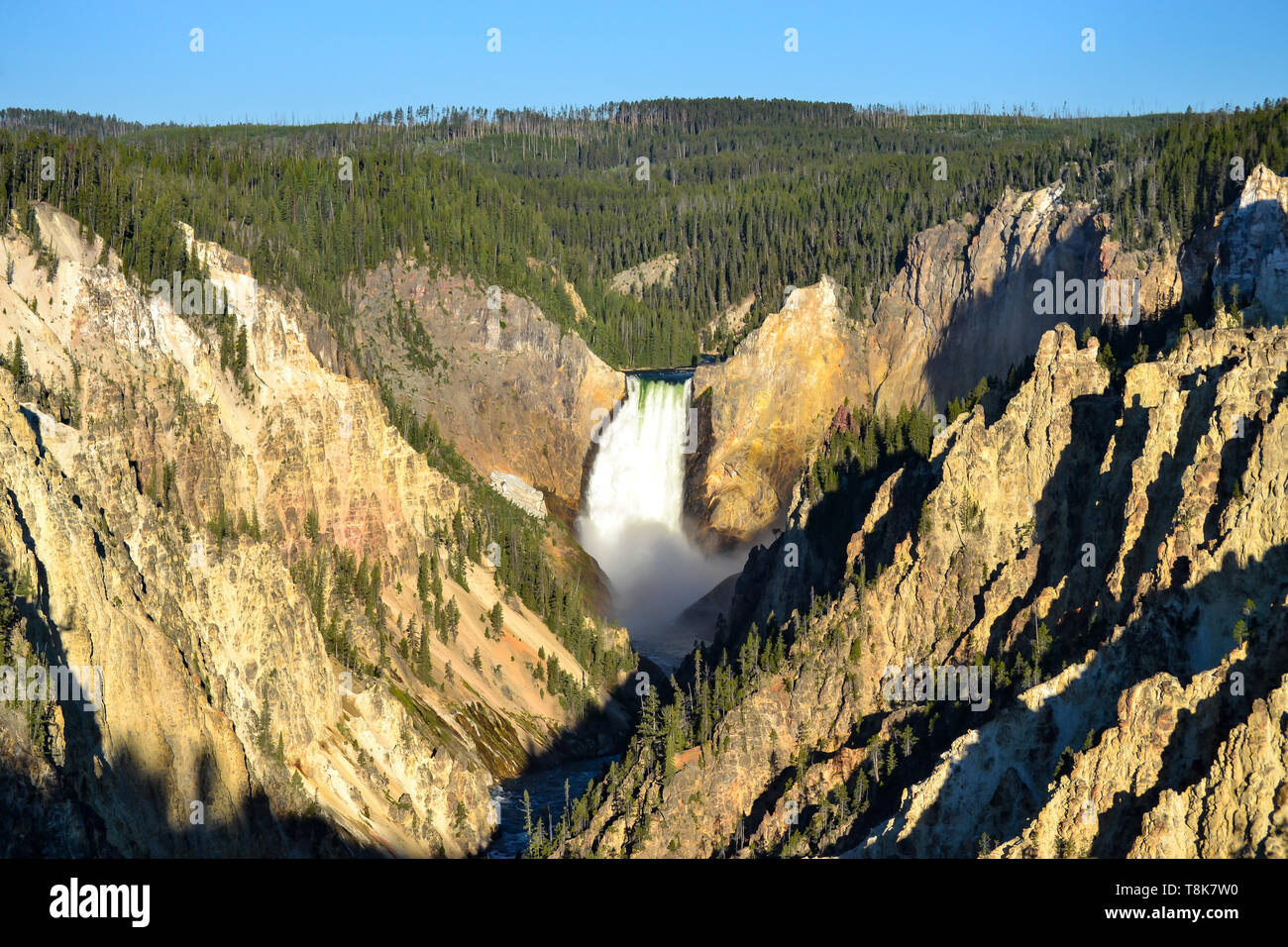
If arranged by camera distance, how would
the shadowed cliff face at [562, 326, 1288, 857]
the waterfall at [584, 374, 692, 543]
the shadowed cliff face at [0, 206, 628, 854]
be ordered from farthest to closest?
the waterfall at [584, 374, 692, 543] < the shadowed cliff face at [0, 206, 628, 854] < the shadowed cliff face at [562, 326, 1288, 857]

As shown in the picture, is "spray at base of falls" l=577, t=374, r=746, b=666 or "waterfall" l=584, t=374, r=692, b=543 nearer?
"spray at base of falls" l=577, t=374, r=746, b=666

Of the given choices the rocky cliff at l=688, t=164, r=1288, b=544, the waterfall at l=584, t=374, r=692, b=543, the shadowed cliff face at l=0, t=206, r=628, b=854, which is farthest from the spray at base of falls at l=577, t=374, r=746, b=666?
the shadowed cliff face at l=0, t=206, r=628, b=854

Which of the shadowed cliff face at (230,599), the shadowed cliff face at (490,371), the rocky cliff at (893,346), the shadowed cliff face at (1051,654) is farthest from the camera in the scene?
the shadowed cliff face at (490,371)

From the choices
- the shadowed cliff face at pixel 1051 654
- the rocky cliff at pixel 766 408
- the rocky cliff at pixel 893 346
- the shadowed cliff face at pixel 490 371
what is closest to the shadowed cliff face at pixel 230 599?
the shadowed cliff face at pixel 1051 654

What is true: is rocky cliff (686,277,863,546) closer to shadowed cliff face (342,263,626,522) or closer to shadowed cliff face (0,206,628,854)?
shadowed cliff face (342,263,626,522)

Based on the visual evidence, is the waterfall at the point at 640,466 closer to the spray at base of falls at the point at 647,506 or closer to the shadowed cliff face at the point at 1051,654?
the spray at base of falls at the point at 647,506

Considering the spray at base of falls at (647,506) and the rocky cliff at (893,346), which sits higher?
the rocky cliff at (893,346)

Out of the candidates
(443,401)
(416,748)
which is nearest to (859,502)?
(416,748)
